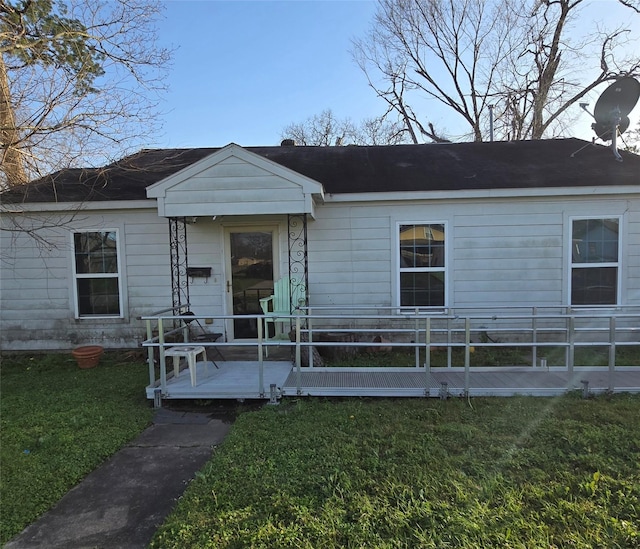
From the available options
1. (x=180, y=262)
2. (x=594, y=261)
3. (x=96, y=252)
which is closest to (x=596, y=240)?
(x=594, y=261)

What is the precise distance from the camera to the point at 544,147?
8.24 meters

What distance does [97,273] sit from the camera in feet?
22.4

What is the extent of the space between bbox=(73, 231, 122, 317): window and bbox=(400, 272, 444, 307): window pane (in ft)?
16.8

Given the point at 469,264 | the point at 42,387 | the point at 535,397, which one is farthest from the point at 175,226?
the point at 535,397

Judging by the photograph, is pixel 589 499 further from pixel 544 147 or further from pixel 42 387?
pixel 544 147

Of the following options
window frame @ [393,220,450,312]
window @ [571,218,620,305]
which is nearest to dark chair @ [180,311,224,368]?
window frame @ [393,220,450,312]

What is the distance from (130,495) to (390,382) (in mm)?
2885

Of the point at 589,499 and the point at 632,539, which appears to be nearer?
the point at 632,539

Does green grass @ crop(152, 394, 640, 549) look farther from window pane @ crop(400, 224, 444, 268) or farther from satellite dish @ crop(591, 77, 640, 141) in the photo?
satellite dish @ crop(591, 77, 640, 141)

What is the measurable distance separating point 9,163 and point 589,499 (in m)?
7.64

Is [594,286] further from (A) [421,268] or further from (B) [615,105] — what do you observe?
(B) [615,105]

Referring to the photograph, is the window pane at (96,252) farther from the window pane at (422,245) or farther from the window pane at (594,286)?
the window pane at (594,286)

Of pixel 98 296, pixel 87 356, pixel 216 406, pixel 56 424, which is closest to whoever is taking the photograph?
pixel 56 424

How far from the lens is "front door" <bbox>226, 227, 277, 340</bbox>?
6.87 metres
